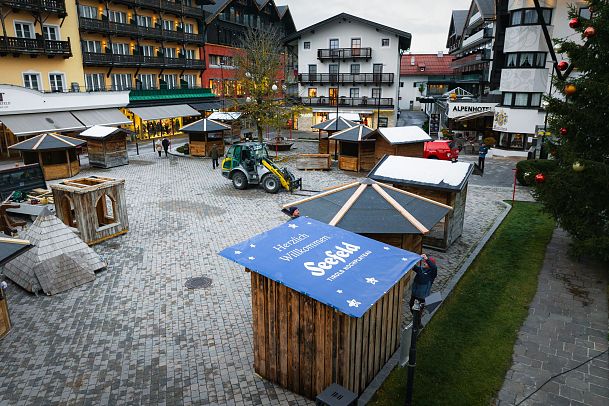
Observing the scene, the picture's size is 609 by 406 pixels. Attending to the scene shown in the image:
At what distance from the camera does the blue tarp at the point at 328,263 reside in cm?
641

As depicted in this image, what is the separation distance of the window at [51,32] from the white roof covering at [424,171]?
29.8m

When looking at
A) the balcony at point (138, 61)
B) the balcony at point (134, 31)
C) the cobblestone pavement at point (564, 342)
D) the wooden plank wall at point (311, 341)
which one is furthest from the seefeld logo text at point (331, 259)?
the balcony at point (134, 31)

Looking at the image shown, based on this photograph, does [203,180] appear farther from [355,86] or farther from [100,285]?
[355,86]

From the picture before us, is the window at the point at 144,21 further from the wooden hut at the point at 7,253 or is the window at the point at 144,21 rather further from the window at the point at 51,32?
the wooden hut at the point at 7,253

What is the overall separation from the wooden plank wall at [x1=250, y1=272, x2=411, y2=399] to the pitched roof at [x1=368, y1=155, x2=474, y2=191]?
6.21 m

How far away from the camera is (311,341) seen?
707cm

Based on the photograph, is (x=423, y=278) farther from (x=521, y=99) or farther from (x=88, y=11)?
(x=88, y=11)

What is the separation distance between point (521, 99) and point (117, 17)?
34116 mm

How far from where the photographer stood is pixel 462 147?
116 ft

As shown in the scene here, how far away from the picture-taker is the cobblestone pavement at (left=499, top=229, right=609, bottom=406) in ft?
24.6

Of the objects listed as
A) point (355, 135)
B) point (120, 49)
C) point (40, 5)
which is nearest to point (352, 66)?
point (120, 49)

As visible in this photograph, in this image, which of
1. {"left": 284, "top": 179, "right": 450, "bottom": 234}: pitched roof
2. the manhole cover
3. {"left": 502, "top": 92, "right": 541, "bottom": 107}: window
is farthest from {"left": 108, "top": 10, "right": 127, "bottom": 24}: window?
{"left": 284, "top": 179, "right": 450, "bottom": 234}: pitched roof

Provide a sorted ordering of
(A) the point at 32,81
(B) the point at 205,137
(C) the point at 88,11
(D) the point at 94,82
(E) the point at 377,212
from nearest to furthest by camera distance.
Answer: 1. (E) the point at 377,212
2. (B) the point at 205,137
3. (A) the point at 32,81
4. (C) the point at 88,11
5. (D) the point at 94,82

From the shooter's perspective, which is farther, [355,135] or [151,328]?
[355,135]
